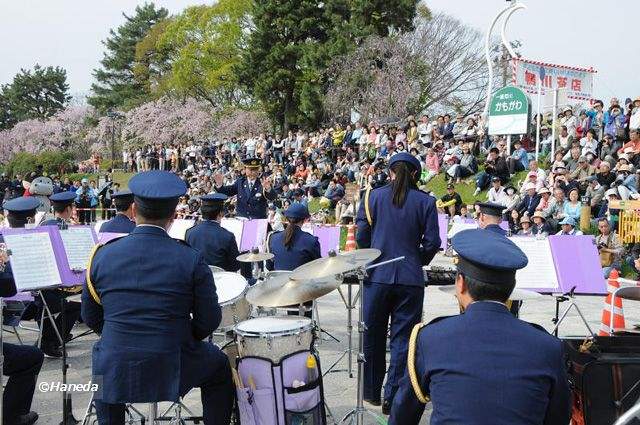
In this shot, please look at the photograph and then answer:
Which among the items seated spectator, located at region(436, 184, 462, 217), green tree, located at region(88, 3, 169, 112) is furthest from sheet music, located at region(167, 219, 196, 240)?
green tree, located at region(88, 3, 169, 112)

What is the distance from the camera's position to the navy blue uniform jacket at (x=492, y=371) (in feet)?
7.38

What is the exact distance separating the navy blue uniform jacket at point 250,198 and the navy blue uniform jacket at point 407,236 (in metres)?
4.87

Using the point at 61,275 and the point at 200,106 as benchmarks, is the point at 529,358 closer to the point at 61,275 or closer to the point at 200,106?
the point at 61,275

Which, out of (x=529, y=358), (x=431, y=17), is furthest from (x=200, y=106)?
(x=529, y=358)

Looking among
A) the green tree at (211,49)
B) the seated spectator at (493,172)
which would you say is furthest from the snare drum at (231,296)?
the green tree at (211,49)

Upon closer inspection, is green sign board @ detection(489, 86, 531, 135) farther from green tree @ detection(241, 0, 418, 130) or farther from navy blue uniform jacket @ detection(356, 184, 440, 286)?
green tree @ detection(241, 0, 418, 130)

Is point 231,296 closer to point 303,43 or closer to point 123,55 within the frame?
point 303,43

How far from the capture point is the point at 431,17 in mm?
39375

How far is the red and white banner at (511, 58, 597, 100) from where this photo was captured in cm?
2358

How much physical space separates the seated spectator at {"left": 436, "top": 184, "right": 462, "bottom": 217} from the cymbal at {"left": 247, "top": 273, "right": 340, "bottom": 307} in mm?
13225

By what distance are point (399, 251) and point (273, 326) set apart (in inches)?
51.7

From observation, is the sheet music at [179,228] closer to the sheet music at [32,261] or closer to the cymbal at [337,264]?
the sheet music at [32,261]

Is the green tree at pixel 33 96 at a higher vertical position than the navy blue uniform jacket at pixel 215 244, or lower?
higher

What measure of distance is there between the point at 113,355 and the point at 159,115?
53.0 metres
